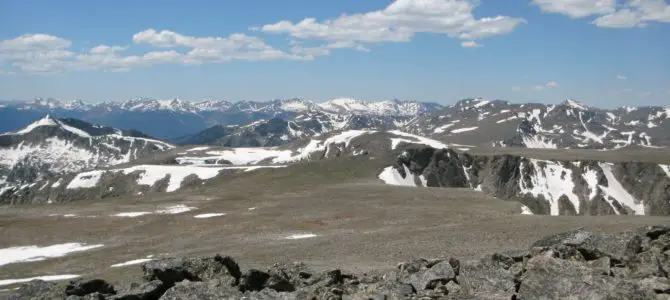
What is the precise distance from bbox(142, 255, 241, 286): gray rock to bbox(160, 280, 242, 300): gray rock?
1.37 metres

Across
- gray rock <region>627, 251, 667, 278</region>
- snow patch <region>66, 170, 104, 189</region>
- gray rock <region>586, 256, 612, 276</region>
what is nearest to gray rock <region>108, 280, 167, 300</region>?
gray rock <region>586, 256, 612, 276</region>

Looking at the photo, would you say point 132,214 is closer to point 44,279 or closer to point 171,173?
point 44,279

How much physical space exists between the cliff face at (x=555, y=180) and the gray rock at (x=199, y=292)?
449 ft

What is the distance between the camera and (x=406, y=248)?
39.8 metres

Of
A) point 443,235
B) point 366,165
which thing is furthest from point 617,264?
point 366,165

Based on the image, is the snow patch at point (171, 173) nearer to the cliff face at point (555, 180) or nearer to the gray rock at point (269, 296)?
the cliff face at point (555, 180)

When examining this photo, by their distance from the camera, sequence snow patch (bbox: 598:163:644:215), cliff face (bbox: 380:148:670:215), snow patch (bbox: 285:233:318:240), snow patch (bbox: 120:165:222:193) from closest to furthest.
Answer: snow patch (bbox: 285:233:318:240)
cliff face (bbox: 380:148:670:215)
snow patch (bbox: 120:165:222:193)
snow patch (bbox: 598:163:644:215)

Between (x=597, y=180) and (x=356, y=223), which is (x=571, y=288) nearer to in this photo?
(x=356, y=223)

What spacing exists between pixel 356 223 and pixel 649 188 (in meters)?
148

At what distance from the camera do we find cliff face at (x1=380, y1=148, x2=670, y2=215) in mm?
163750

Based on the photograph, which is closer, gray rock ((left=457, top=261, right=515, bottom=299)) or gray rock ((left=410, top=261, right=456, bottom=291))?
gray rock ((left=457, top=261, right=515, bottom=299))

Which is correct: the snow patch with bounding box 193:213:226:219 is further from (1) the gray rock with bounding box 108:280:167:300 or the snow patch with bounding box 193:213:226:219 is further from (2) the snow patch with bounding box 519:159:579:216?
(2) the snow patch with bounding box 519:159:579:216

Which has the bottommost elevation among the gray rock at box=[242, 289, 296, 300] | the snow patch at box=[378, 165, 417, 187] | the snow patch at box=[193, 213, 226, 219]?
the snow patch at box=[378, 165, 417, 187]

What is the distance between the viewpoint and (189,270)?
19.9 meters
